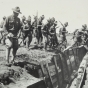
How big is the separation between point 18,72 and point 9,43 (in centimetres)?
103

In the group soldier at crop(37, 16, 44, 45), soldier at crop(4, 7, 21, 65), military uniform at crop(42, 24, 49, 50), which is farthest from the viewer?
soldier at crop(37, 16, 44, 45)

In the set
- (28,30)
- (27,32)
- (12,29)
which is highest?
(12,29)

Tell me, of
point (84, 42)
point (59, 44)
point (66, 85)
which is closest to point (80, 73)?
point (66, 85)

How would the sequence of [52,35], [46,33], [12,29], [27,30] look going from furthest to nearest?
[52,35]
[27,30]
[46,33]
[12,29]

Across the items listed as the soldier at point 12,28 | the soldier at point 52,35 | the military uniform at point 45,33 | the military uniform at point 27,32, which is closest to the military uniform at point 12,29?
the soldier at point 12,28

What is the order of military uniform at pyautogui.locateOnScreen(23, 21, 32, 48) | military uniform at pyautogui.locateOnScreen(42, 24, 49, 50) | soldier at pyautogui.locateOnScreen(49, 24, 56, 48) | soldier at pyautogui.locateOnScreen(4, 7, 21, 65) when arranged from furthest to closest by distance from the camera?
1. soldier at pyautogui.locateOnScreen(49, 24, 56, 48)
2. military uniform at pyautogui.locateOnScreen(23, 21, 32, 48)
3. military uniform at pyautogui.locateOnScreen(42, 24, 49, 50)
4. soldier at pyautogui.locateOnScreen(4, 7, 21, 65)

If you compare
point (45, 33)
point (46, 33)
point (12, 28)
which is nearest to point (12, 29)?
point (12, 28)

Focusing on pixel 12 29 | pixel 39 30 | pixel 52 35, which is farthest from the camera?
pixel 39 30

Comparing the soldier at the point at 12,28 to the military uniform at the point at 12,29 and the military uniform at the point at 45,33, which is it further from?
the military uniform at the point at 45,33

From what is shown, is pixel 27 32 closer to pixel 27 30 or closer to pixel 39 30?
pixel 27 30

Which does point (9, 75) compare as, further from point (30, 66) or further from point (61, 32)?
point (61, 32)

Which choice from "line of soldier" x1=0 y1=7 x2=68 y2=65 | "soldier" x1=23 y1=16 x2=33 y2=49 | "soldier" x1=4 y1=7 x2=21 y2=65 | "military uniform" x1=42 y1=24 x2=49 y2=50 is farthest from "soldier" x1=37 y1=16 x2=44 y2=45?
"soldier" x1=4 y1=7 x2=21 y2=65

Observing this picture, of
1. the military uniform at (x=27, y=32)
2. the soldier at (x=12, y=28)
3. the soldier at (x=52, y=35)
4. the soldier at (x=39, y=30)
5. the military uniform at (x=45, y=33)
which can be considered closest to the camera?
the soldier at (x=12, y=28)

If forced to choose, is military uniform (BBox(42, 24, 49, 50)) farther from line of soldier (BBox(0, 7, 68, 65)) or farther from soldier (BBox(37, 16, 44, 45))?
soldier (BBox(37, 16, 44, 45))
